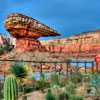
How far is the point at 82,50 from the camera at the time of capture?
46188 mm

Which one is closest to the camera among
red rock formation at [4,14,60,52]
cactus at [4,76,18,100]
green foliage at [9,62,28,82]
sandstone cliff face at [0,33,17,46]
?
cactus at [4,76,18,100]

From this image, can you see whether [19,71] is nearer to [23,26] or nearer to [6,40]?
[23,26]

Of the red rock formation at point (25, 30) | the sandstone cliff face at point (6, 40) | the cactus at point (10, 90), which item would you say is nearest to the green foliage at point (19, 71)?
the cactus at point (10, 90)

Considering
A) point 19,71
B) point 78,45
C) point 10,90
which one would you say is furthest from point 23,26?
point 78,45

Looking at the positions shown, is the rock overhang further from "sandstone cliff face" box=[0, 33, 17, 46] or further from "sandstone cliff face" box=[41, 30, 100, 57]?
"sandstone cliff face" box=[0, 33, 17, 46]

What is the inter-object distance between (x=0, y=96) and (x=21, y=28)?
15.0m

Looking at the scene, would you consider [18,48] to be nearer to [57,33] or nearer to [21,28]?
[21,28]

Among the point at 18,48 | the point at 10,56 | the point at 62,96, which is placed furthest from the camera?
the point at 18,48

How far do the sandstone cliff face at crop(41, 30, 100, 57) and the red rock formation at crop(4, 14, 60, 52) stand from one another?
2106 centimetres

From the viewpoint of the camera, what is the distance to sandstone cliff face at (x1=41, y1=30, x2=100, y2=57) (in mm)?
43250

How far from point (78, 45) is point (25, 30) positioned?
31.3 meters

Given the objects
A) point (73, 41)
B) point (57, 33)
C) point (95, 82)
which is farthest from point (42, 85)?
point (73, 41)

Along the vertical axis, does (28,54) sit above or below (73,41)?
below

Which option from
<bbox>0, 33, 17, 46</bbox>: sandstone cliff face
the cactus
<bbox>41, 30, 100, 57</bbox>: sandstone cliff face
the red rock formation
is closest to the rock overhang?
the red rock formation
